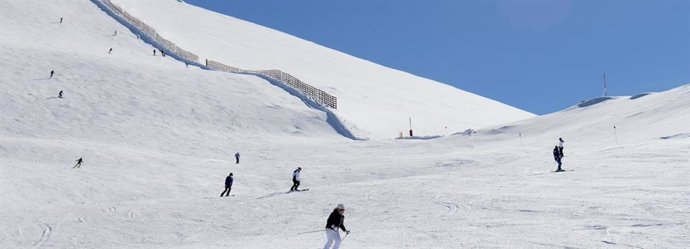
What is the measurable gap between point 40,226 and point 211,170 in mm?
11804

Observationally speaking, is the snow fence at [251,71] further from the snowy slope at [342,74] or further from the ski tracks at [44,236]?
the ski tracks at [44,236]

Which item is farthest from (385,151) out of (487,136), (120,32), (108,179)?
(120,32)

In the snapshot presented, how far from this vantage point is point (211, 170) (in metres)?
28.5

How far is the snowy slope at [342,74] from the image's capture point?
2101 inches

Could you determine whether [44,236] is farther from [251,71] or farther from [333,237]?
[251,71]

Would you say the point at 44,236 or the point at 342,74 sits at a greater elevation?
the point at 342,74

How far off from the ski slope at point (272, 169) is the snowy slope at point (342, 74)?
4.96 metres

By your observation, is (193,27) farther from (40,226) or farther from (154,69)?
(40,226)

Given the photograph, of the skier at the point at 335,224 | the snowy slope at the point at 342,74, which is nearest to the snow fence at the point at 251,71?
the snowy slope at the point at 342,74

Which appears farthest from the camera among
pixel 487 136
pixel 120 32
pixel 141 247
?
pixel 120 32

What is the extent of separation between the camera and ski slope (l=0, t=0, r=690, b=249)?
14312mm

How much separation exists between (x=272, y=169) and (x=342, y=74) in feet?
159

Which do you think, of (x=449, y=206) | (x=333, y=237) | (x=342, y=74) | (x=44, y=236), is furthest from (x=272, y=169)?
(x=342, y=74)

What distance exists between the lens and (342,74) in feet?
252
